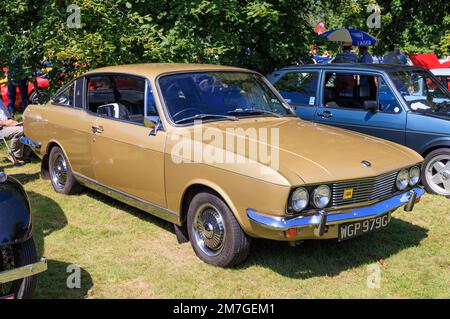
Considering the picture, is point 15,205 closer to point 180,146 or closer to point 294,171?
point 180,146

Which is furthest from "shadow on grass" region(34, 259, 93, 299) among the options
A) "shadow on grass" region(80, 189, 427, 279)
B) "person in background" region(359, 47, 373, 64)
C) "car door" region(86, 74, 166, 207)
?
"person in background" region(359, 47, 373, 64)

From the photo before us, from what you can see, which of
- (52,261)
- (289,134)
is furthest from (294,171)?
(52,261)

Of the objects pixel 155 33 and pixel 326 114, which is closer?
pixel 326 114

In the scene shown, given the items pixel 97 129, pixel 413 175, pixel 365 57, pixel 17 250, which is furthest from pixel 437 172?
pixel 365 57

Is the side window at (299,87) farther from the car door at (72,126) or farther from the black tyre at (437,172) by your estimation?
the car door at (72,126)

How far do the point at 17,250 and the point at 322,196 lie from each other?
2147 mm

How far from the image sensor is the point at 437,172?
6500mm

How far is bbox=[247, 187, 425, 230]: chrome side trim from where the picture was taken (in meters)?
3.64

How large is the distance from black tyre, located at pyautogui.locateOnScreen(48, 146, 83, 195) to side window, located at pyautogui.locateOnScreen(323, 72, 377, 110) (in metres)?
3.70

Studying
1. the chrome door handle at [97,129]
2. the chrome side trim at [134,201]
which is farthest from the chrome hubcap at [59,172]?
the chrome door handle at [97,129]

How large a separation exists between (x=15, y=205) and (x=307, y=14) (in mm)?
7565

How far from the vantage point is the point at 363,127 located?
22.8 ft

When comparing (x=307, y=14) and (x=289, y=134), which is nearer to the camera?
(x=289, y=134)

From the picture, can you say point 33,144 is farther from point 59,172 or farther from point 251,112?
point 251,112
